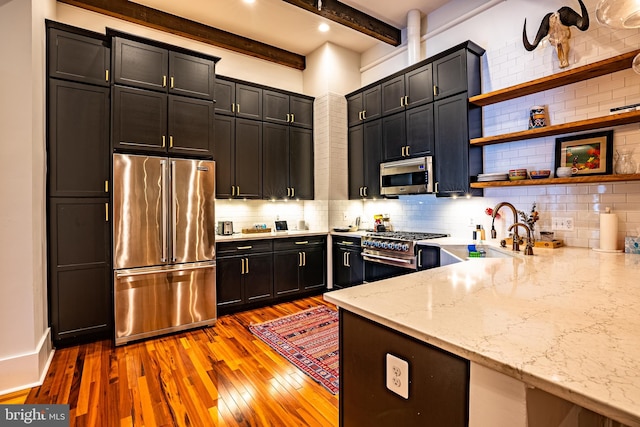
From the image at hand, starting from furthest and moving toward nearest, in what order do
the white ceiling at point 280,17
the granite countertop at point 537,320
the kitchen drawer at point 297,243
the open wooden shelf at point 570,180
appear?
the kitchen drawer at point 297,243, the white ceiling at point 280,17, the open wooden shelf at point 570,180, the granite countertop at point 537,320

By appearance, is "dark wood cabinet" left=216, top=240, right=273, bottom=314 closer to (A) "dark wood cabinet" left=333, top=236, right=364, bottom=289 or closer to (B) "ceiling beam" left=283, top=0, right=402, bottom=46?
(A) "dark wood cabinet" left=333, top=236, right=364, bottom=289

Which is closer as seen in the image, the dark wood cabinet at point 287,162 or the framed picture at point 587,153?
the framed picture at point 587,153

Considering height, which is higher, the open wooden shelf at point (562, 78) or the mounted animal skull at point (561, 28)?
the mounted animal skull at point (561, 28)

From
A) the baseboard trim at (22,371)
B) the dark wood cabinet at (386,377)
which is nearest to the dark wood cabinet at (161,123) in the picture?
the baseboard trim at (22,371)

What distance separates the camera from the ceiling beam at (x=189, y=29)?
3631 mm

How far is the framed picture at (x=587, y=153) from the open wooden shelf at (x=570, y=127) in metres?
0.10

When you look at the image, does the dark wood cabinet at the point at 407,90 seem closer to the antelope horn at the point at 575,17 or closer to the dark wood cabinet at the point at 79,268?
the antelope horn at the point at 575,17

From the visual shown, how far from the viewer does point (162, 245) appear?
319 centimetres

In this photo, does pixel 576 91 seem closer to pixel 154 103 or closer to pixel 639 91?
pixel 639 91

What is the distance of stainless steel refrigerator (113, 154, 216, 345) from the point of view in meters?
3.02

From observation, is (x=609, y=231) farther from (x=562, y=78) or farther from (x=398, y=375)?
(x=398, y=375)

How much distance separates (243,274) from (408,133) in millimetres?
2705

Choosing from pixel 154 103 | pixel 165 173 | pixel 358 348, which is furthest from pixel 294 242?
pixel 358 348

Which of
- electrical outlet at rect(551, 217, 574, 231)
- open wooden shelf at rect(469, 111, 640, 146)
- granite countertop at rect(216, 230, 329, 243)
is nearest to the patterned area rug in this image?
granite countertop at rect(216, 230, 329, 243)
